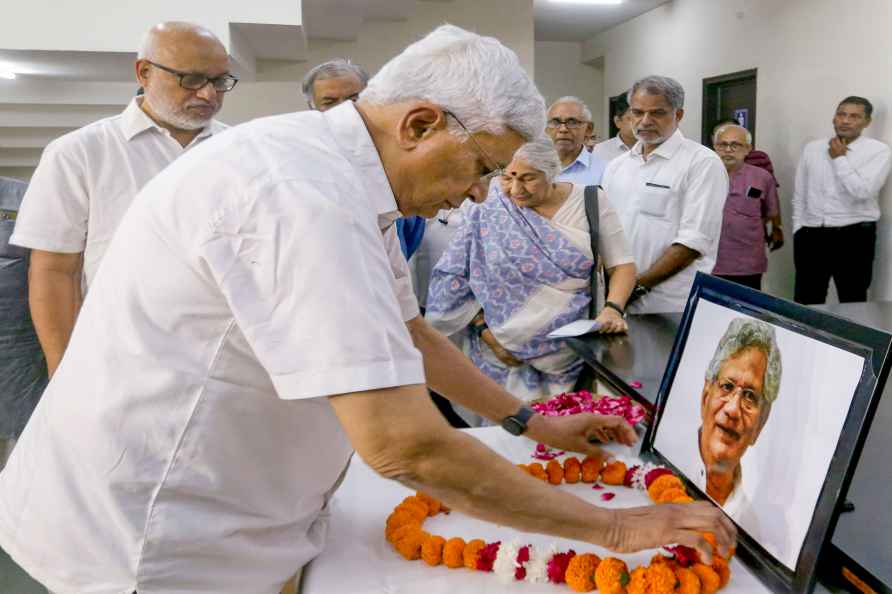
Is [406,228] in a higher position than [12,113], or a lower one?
lower

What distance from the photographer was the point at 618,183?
2914 mm

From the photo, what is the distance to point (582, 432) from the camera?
126 cm

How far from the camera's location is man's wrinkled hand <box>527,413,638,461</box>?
124 centimetres

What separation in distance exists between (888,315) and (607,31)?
842cm

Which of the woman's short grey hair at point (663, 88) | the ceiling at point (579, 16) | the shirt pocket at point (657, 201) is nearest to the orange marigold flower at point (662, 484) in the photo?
the shirt pocket at point (657, 201)

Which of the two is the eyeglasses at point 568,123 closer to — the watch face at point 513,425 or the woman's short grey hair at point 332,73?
the woman's short grey hair at point 332,73

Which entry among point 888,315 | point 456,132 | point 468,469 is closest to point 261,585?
point 468,469

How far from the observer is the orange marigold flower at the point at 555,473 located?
1189 millimetres

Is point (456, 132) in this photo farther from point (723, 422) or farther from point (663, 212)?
point (663, 212)

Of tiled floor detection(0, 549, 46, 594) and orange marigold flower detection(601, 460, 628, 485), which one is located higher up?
orange marigold flower detection(601, 460, 628, 485)

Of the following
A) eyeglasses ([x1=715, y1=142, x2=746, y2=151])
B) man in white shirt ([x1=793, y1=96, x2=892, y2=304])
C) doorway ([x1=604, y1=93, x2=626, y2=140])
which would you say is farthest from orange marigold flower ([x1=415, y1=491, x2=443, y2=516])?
doorway ([x1=604, y1=93, x2=626, y2=140])

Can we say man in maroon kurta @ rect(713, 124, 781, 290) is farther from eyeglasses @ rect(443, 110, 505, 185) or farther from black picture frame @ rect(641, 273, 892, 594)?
eyeglasses @ rect(443, 110, 505, 185)

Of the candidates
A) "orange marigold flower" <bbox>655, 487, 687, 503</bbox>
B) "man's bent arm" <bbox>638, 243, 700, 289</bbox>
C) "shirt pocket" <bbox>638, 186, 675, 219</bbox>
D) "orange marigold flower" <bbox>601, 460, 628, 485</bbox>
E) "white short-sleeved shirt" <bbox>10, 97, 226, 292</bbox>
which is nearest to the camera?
"orange marigold flower" <bbox>655, 487, 687, 503</bbox>

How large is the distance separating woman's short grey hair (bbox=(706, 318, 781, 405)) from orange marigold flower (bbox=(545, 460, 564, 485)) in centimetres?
28
